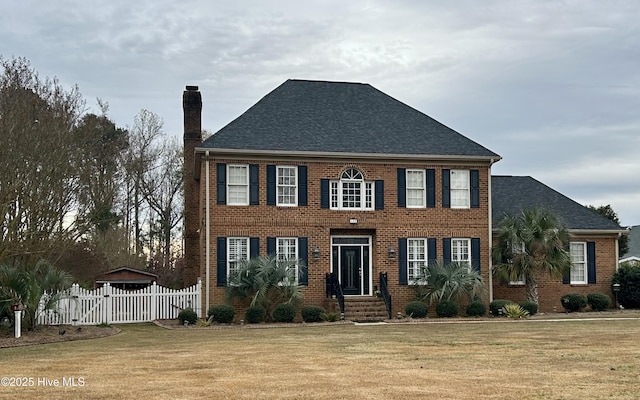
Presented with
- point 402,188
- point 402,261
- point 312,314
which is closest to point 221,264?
point 312,314

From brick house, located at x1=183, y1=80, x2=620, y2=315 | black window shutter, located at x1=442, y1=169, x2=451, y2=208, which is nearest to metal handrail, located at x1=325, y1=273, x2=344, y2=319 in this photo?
brick house, located at x1=183, y1=80, x2=620, y2=315

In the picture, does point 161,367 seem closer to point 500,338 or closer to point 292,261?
point 500,338

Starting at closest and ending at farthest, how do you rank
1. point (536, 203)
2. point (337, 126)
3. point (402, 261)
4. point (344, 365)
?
point (344, 365) → point (402, 261) → point (337, 126) → point (536, 203)

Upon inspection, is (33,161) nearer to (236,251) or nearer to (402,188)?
(236,251)

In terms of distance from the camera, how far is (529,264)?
30188mm

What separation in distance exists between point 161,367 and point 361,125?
18433mm

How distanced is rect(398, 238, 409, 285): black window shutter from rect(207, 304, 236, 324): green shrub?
6351 mm

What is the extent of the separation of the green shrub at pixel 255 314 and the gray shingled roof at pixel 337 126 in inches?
214

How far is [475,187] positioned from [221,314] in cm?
1035

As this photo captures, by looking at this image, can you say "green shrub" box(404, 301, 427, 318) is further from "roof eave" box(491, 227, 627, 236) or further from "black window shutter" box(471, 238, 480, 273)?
"roof eave" box(491, 227, 627, 236)

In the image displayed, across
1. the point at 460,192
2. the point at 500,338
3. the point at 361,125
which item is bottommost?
the point at 500,338

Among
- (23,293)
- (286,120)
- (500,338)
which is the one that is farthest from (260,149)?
(500,338)

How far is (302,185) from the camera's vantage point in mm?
29391

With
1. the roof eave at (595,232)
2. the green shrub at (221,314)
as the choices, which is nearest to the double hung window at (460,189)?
the roof eave at (595,232)
